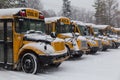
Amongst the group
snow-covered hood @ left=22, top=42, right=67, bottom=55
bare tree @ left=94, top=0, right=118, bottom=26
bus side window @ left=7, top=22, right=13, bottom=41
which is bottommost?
snow-covered hood @ left=22, top=42, right=67, bottom=55

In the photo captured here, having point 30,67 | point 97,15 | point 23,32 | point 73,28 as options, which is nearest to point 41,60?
point 30,67

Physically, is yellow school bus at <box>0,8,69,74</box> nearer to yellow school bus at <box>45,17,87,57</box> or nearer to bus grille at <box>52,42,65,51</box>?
bus grille at <box>52,42,65,51</box>

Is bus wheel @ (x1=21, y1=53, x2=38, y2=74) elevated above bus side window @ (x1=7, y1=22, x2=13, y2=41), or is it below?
below

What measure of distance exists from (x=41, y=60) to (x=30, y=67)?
554 millimetres

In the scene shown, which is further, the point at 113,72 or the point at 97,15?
the point at 97,15

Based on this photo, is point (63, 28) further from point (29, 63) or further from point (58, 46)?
point (29, 63)

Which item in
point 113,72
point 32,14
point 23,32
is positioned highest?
point 32,14

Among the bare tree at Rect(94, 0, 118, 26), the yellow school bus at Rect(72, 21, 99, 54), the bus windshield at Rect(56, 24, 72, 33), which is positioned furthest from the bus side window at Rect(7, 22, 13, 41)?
the bare tree at Rect(94, 0, 118, 26)

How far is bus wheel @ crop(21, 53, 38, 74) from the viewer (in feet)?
33.2

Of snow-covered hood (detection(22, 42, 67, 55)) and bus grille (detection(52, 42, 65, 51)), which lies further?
bus grille (detection(52, 42, 65, 51))

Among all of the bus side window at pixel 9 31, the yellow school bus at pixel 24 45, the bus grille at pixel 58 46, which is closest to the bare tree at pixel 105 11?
the bus grille at pixel 58 46

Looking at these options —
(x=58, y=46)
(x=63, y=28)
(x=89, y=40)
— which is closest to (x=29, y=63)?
(x=58, y=46)

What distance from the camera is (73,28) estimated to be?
17.7 metres

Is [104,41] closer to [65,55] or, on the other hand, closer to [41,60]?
[65,55]
